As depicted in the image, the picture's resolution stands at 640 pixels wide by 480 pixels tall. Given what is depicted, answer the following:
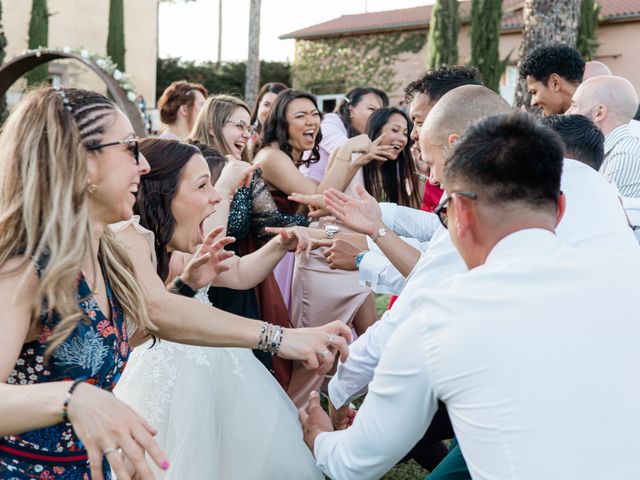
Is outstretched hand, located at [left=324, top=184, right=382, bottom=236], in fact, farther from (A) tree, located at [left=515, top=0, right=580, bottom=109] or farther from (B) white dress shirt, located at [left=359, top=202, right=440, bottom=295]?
(A) tree, located at [left=515, top=0, right=580, bottom=109]

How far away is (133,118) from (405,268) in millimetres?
5558

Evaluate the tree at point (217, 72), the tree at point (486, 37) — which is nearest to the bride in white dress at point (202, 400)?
the tree at point (486, 37)

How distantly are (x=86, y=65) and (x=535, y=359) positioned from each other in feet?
27.2

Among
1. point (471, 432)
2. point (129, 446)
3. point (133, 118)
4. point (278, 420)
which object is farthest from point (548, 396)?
point (133, 118)

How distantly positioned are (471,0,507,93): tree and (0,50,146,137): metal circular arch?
12.3 m

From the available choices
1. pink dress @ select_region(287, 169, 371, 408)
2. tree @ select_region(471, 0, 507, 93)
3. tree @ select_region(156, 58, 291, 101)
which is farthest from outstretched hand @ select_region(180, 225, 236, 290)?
tree @ select_region(156, 58, 291, 101)

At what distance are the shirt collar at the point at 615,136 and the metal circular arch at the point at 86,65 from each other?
494 centimetres

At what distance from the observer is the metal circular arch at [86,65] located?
26.9ft

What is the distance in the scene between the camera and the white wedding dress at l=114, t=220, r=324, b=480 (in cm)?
277

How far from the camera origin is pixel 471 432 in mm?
1596

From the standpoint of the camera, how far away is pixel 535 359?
149 cm

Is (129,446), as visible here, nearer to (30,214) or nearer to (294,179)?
(30,214)

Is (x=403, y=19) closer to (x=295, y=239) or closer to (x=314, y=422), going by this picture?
(x=295, y=239)

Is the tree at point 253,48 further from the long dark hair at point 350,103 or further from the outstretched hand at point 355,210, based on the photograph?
the outstretched hand at point 355,210
